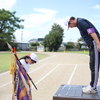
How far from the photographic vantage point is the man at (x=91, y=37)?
3027 millimetres

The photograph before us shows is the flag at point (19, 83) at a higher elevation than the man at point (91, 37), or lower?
lower

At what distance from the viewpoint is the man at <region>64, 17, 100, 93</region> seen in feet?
9.93

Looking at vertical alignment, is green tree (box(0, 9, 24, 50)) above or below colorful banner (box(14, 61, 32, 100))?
above

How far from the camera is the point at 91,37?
10.4 ft

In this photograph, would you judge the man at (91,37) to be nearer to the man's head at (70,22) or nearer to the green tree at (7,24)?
the man's head at (70,22)

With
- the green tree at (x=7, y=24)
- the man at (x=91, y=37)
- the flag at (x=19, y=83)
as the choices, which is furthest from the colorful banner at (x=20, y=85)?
the green tree at (x=7, y=24)

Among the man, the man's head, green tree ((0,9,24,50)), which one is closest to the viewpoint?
→ the man

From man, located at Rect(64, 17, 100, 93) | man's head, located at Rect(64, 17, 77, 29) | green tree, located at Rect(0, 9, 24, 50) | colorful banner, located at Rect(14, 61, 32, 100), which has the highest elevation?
green tree, located at Rect(0, 9, 24, 50)

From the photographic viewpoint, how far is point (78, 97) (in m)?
2.84

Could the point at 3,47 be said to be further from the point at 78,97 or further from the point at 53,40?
the point at 78,97

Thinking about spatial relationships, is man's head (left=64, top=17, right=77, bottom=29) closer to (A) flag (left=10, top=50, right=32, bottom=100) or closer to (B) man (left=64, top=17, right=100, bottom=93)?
(B) man (left=64, top=17, right=100, bottom=93)

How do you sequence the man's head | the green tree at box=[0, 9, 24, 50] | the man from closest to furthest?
the man → the man's head → the green tree at box=[0, 9, 24, 50]

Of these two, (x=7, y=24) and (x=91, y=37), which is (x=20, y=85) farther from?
(x=7, y=24)

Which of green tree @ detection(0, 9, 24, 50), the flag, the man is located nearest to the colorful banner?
the flag
